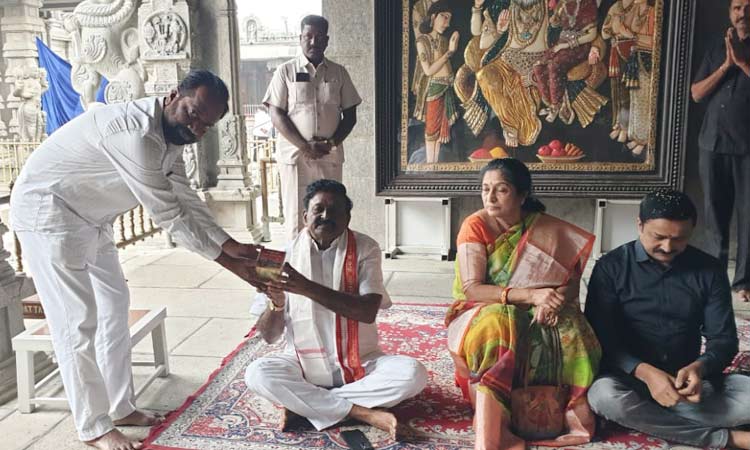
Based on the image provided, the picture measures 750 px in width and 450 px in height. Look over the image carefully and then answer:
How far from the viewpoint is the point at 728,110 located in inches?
179

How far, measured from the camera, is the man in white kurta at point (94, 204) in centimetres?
231

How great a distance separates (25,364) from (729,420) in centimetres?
297

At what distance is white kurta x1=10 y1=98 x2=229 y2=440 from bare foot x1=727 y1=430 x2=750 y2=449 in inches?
81.7

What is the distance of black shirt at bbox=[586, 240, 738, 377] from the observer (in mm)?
2422

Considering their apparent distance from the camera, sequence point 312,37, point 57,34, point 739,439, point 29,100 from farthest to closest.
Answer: point 57,34
point 29,100
point 312,37
point 739,439

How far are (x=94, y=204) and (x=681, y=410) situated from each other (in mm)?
2420

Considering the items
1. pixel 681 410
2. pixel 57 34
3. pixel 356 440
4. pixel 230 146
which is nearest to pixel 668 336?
pixel 681 410

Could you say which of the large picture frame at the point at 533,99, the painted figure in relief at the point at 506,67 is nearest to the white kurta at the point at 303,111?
the large picture frame at the point at 533,99

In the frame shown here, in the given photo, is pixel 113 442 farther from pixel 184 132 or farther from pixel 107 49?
pixel 107 49

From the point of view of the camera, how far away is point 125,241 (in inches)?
230

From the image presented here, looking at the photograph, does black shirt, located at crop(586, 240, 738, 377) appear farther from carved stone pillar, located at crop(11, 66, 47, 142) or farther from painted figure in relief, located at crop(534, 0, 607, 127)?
carved stone pillar, located at crop(11, 66, 47, 142)

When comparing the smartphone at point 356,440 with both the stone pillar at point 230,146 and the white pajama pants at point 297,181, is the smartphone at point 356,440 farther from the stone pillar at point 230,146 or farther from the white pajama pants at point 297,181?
the stone pillar at point 230,146

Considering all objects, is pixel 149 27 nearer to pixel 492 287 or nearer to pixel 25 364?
pixel 25 364

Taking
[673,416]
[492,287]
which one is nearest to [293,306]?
[492,287]
